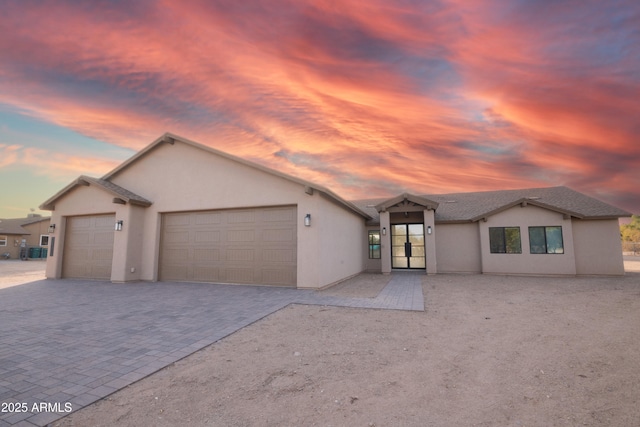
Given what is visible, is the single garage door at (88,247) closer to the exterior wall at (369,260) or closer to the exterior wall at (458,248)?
the exterior wall at (369,260)

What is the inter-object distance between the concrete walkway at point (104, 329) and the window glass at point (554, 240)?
27.9 feet

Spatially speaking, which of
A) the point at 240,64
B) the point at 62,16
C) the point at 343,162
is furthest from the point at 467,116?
the point at 62,16

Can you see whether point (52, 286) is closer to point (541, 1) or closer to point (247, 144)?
point (247, 144)

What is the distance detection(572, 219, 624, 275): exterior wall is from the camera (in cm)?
1363

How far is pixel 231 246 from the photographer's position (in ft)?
35.7

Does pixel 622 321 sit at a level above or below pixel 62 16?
below

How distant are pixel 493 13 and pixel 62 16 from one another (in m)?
10.8

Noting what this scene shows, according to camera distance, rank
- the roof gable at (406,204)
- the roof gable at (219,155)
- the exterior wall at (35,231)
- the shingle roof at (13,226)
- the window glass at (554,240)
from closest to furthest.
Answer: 1. the roof gable at (219,155)
2. the window glass at (554,240)
3. the roof gable at (406,204)
4. the shingle roof at (13,226)
5. the exterior wall at (35,231)

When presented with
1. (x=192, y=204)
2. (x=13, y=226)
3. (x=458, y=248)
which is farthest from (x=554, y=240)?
(x=13, y=226)

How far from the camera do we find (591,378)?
3.44 meters

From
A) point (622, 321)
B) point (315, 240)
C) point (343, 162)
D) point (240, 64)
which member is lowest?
point (622, 321)

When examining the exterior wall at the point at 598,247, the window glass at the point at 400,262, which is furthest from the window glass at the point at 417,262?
the exterior wall at the point at 598,247

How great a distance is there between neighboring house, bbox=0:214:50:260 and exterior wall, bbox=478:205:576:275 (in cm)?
3871

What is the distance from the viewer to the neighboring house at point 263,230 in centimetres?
1027
